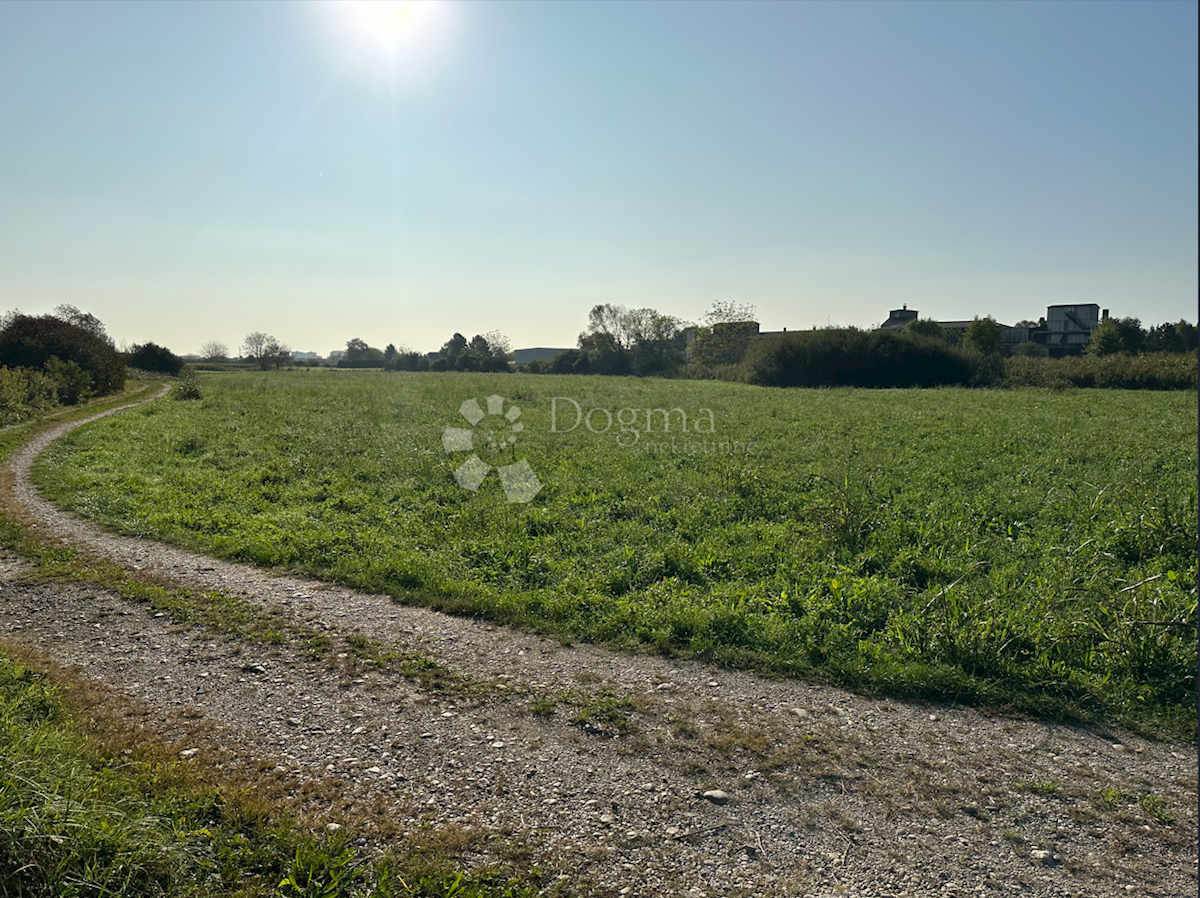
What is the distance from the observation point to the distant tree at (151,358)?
55.6 meters

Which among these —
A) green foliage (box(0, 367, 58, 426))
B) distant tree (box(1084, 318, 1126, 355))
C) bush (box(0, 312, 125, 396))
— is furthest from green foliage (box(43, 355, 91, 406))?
distant tree (box(1084, 318, 1126, 355))

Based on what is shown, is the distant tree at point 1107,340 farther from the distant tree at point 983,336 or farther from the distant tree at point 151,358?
the distant tree at point 151,358

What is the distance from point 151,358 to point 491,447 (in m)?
53.2

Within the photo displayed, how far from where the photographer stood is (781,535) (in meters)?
9.24

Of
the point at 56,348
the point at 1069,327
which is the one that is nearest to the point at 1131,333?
the point at 1069,327

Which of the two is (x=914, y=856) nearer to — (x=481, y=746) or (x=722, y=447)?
(x=481, y=746)

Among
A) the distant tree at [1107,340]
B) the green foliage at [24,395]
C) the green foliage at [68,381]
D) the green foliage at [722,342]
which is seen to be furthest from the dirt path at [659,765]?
the green foliage at [722,342]

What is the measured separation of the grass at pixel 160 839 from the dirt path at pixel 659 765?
260 millimetres

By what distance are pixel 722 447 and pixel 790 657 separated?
36.0ft

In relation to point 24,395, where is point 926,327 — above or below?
above

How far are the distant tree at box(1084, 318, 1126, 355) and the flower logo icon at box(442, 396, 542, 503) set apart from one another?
34.7 meters

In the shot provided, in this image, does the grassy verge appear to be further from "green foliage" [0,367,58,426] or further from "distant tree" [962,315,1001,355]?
"distant tree" [962,315,1001,355]

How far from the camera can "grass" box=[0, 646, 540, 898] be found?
2.96 metres

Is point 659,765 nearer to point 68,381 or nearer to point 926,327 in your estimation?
point 68,381
